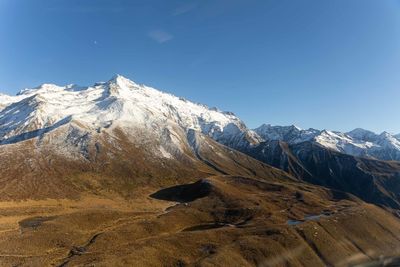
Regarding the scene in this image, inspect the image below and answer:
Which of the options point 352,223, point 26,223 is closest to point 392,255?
point 352,223

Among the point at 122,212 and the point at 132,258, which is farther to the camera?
the point at 122,212

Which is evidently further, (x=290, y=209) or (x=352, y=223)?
(x=290, y=209)

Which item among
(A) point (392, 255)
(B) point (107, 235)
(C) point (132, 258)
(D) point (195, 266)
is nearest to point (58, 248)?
(B) point (107, 235)

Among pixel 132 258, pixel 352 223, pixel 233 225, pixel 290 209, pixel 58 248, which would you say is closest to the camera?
pixel 132 258

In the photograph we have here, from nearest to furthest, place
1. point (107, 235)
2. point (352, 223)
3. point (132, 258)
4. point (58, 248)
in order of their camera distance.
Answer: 1. point (132, 258)
2. point (58, 248)
3. point (107, 235)
4. point (352, 223)

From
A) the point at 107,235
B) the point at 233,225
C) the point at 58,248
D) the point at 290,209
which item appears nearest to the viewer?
the point at 58,248

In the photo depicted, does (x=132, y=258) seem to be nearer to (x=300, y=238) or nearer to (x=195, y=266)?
(x=195, y=266)

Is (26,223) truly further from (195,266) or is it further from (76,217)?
(195,266)

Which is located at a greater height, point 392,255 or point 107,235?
point 107,235

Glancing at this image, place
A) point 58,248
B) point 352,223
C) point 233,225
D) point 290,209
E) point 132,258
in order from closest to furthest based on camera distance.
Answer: point 132,258, point 58,248, point 233,225, point 352,223, point 290,209
